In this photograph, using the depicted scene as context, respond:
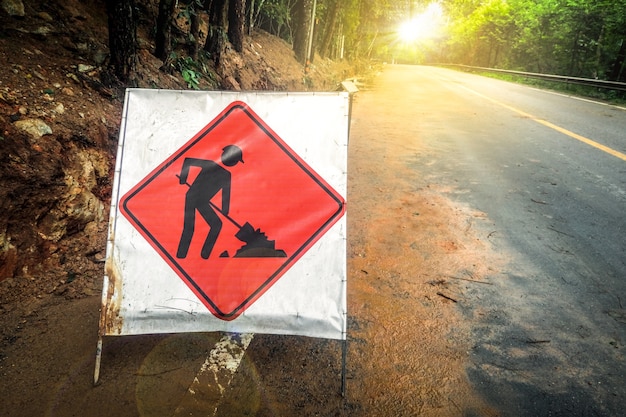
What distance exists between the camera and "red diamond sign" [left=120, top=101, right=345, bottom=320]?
200 centimetres

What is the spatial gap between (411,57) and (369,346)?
80775mm

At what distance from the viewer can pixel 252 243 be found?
2.02 metres

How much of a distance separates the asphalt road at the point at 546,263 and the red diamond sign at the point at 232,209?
1.37 metres

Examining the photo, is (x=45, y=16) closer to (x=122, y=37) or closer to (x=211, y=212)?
(x=122, y=37)

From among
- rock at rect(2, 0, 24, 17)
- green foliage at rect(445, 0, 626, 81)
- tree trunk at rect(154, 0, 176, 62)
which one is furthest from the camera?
green foliage at rect(445, 0, 626, 81)

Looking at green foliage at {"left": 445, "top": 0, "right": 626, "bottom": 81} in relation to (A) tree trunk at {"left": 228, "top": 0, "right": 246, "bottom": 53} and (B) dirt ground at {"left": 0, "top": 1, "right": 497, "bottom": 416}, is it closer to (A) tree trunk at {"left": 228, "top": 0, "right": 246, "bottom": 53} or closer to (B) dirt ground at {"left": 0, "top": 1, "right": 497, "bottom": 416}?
(A) tree trunk at {"left": 228, "top": 0, "right": 246, "bottom": 53}

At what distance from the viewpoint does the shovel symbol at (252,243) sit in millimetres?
2012

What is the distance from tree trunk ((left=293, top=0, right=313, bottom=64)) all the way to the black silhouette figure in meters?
11.3

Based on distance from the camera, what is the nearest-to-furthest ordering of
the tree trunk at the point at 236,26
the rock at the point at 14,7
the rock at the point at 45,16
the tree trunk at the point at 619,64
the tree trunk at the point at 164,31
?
the rock at the point at 14,7 → the rock at the point at 45,16 → the tree trunk at the point at 164,31 → the tree trunk at the point at 236,26 → the tree trunk at the point at 619,64

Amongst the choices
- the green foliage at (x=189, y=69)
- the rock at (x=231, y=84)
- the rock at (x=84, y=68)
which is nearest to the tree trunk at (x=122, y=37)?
the rock at (x=84, y=68)

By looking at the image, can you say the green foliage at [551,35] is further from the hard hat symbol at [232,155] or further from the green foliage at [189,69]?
the hard hat symbol at [232,155]

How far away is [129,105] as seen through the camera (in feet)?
6.71

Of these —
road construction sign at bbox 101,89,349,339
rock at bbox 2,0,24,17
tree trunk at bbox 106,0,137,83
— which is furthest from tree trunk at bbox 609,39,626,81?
rock at bbox 2,0,24,17

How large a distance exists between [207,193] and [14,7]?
3525mm
